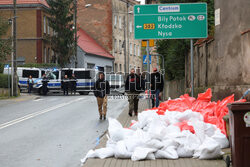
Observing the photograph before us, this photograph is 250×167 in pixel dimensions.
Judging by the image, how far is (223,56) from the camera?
14.7 metres

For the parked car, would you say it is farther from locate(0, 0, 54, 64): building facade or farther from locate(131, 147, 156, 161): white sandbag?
locate(131, 147, 156, 161): white sandbag

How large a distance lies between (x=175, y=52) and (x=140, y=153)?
16181 millimetres

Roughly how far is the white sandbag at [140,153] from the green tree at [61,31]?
4700cm

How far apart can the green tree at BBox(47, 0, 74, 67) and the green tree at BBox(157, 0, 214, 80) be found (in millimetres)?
28240

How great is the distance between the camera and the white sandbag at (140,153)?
812 cm

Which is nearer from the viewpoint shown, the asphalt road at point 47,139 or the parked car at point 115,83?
the asphalt road at point 47,139

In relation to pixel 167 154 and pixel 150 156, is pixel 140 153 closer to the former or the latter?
pixel 150 156

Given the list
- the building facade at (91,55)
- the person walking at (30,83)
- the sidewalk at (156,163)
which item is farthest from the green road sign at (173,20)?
the building facade at (91,55)

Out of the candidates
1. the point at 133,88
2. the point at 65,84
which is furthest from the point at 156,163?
the point at 65,84

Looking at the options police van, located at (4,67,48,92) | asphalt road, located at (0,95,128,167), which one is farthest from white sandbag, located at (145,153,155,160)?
police van, located at (4,67,48,92)

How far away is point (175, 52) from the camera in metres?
23.9

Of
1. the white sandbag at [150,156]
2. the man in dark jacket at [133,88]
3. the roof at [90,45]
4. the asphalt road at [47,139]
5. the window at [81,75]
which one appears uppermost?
the roof at [90,45]

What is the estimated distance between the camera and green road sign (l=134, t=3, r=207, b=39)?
52.8ft

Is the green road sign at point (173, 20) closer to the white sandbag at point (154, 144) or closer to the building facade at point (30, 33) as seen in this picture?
the white sandbag at point (154, 144)
